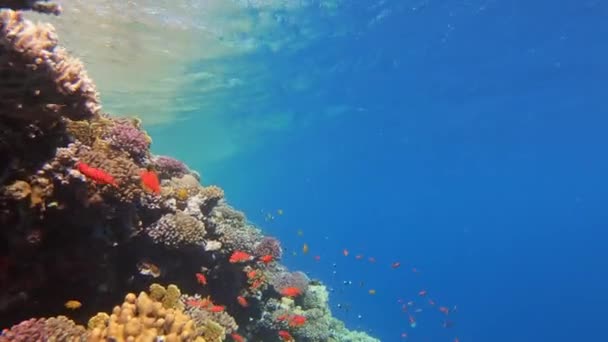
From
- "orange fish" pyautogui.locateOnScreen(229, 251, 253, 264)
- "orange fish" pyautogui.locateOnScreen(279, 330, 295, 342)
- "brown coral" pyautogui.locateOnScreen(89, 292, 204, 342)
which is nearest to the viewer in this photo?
"brown coral" pyautogui.locateOnScreen(89, 292, 204, 342)

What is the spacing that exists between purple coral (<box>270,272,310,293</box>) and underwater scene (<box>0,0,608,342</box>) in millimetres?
88

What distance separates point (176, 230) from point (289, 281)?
5.98m

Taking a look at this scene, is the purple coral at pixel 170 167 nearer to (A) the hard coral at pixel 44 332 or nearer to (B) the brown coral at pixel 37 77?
(B) the brown coral at pixel 37 77

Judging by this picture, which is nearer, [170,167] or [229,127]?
[170,167]

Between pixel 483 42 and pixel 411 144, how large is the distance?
33.1 meters

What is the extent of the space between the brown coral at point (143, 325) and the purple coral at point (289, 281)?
22.8 ft

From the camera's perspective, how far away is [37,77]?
4199mm

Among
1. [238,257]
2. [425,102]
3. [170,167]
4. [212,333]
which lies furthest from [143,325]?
[425,102]

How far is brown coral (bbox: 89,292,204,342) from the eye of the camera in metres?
3.91

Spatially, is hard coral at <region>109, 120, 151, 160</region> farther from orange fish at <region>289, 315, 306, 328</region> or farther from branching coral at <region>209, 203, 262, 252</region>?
orange fish at <region>289, 315, 306, 328</region>

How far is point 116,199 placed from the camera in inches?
215

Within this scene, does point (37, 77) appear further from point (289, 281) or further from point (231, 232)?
point (289, 281)

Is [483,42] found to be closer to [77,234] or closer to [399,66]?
[399,66]

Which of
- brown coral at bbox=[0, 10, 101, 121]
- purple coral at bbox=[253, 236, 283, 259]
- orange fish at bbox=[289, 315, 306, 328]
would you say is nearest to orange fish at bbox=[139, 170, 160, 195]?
brown coral at bbox=[0, 10, 101, 121]
